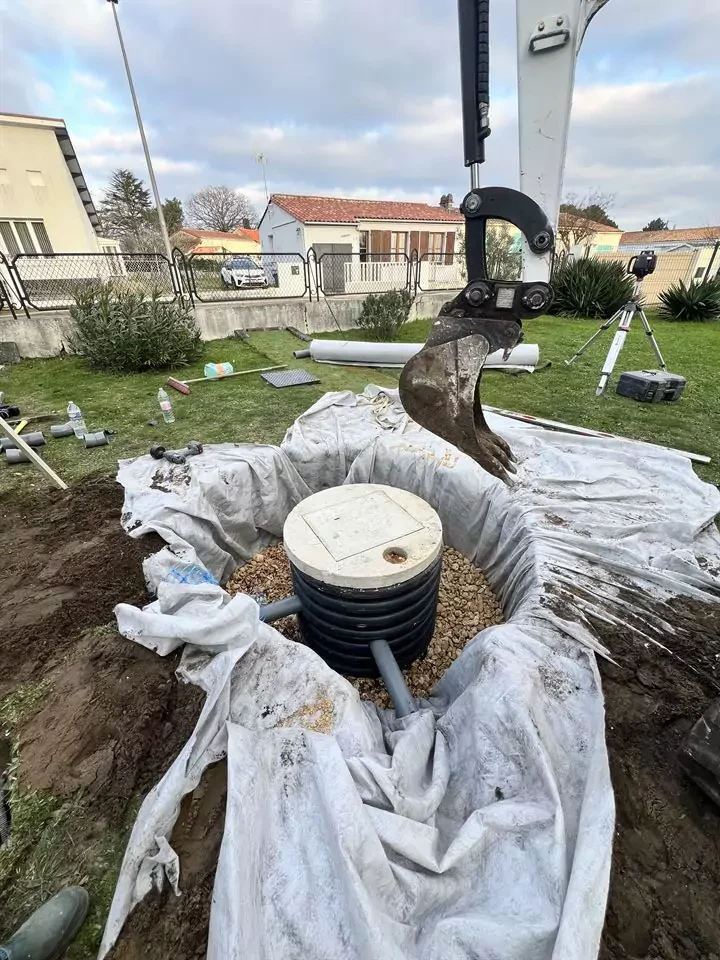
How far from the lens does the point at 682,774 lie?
1.41 metres

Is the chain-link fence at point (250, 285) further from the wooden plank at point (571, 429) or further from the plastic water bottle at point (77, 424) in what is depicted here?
the wooden plank at point (571, 429)

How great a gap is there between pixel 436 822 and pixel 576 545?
161cm

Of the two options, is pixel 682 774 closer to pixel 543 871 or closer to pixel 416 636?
pixel 543 871

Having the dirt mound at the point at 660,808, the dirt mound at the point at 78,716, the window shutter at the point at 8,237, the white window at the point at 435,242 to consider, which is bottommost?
the dirt mound at the point at 660,808

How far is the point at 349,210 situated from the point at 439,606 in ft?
62.3

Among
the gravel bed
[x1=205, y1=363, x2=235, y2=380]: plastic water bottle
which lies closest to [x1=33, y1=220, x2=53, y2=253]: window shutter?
[x1=205, y1=363, x2=235, y2=380]: plastic water bottle

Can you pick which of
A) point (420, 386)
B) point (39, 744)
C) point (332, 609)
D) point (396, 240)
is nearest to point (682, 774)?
point (332, 609)

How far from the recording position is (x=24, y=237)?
1420 centimetres

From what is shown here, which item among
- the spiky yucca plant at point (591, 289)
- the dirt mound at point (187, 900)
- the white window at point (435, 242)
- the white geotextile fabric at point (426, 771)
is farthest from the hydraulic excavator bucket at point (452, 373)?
the white window at point (435, 242)

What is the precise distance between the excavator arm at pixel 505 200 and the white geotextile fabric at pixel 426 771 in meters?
1.06

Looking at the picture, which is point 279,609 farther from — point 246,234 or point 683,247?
point 246,234

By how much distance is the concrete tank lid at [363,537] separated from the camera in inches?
78.7

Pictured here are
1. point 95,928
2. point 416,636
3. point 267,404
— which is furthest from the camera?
point 267,404

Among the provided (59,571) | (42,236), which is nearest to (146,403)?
(59,571)
